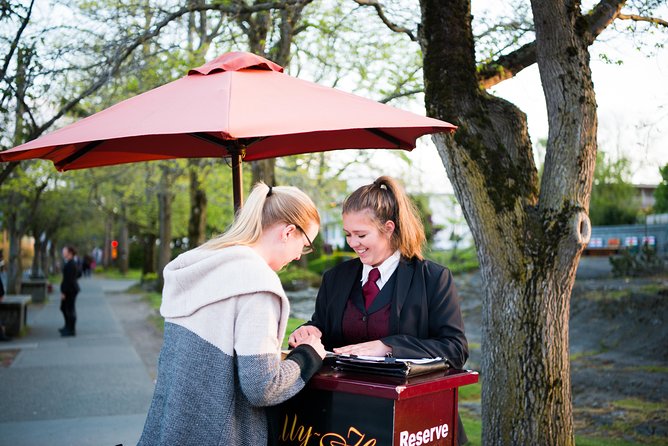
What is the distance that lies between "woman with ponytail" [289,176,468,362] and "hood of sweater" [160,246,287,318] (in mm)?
606

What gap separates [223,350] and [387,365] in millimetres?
647

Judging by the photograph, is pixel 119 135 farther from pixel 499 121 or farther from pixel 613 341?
pixel 613 341

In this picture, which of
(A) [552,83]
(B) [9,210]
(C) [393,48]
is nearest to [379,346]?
(A) [552,83]

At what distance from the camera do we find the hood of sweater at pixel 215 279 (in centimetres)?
282

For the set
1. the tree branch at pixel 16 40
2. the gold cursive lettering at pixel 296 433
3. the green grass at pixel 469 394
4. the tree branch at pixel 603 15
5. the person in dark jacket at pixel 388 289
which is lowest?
the green grass at pixel 469 394

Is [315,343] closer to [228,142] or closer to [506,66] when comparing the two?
[228,142]

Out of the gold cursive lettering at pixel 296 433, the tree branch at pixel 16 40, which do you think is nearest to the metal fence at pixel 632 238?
the tree branch at pixel 16 40

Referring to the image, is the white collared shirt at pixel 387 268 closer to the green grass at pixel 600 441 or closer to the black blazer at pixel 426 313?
the black blazer at pixel 426 313

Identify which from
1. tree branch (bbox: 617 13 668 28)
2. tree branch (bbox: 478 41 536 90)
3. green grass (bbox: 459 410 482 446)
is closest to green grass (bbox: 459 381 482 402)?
green grass (bbox: 459 410 482 446)

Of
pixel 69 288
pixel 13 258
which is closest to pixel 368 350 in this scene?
pixel 69 288

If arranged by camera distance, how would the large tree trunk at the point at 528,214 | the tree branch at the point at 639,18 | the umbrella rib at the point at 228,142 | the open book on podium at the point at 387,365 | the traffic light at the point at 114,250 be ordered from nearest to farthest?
the open book on podium at the point at 387,365
the umbrella rib at the point at 228,142
the large tree trunk at the point at 528,214
the tree branch at the point at 639,18
the traffic light at the point at 114,250

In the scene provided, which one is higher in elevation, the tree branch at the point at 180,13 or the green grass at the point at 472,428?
the tree branch at the point at 180,13

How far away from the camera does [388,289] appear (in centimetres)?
351

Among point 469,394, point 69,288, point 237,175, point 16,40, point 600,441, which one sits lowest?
point 469,394
